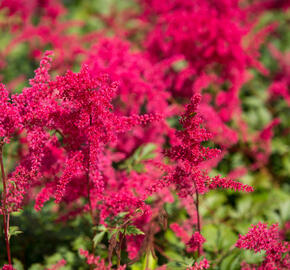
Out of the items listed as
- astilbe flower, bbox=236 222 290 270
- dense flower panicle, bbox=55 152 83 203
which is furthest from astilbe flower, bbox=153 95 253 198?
dense flower panicle, bbox=55 152 83 203

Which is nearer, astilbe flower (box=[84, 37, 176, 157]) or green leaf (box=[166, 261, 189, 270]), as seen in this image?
green leaf (box=[166, 261, 189, 270])

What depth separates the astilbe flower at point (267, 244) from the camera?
4.11 feet

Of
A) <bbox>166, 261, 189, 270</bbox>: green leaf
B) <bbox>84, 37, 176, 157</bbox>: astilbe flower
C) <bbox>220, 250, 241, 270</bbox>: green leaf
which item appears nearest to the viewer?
<bbox>166, 261, 189, 270</bbox>: green leaf

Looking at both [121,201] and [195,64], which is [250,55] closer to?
[195,64]

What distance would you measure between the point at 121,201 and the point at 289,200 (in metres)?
1.18

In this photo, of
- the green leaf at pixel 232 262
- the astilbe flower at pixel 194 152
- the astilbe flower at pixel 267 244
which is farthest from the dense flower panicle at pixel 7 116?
the green leaf at pixel 232 262

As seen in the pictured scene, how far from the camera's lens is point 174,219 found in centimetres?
211

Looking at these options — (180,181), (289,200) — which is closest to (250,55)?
(289,200)

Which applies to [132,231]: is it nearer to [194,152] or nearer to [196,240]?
[196,240]

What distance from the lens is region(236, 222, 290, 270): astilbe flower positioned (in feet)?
4.11

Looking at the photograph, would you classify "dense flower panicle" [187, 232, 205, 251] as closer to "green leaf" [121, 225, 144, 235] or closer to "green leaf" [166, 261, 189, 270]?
"green leaf" [166, 261, 189, 270]

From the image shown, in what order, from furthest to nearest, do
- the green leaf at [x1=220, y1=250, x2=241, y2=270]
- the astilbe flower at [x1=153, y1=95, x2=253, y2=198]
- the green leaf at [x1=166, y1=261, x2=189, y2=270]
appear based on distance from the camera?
the green leaf at [x1=220, y1=250, x2=241, y2=270], the green leaf at [x1=166, y1=261, x2=189, y2=270], the astilbe flower at [x1=153, y1=95, x2=253, y2=198]

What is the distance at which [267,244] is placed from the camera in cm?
125

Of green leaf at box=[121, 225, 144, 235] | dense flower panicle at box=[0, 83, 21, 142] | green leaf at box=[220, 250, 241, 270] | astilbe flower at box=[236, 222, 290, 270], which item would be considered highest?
dense flower panicle at box=[0, 83, 21, 142]
